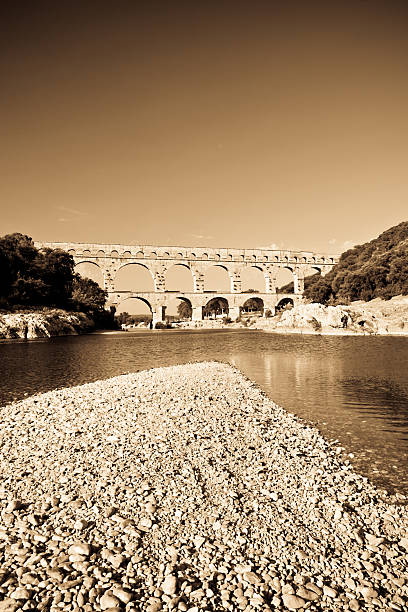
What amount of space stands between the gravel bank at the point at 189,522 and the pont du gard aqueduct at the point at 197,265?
211 ft

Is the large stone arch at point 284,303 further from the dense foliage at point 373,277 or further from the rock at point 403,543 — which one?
the rock at point 403,543

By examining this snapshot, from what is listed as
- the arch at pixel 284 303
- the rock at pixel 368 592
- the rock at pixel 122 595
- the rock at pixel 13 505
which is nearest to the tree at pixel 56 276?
the arch at pixel 284 303

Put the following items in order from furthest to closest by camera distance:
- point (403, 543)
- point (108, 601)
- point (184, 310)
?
point (184, 310)
point (403, 543)
point (108, 601)

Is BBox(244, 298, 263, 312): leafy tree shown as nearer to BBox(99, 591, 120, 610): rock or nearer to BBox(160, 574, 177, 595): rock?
BBox(160, 574, 177, 595): rock

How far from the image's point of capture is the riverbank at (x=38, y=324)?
118 ft

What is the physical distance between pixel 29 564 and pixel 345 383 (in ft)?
36.7

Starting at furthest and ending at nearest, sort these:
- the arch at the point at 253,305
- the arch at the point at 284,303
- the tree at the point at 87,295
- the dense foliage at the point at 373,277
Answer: the arch at the point at 253,305 → the arch at the point at 284,303 → the tree at the point at 87,295 → the dense foliage at the point at 373,277

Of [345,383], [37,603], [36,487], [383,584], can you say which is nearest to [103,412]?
[36,487]

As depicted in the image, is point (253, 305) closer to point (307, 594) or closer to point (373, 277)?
point (373, 277)

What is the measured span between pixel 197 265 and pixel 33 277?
35.6m

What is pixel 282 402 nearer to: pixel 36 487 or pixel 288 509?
pixel 288 509

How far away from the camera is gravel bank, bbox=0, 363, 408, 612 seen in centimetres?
299

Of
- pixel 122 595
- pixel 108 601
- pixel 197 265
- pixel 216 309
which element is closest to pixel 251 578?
pixel 122 595

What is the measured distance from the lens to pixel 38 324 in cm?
3778
